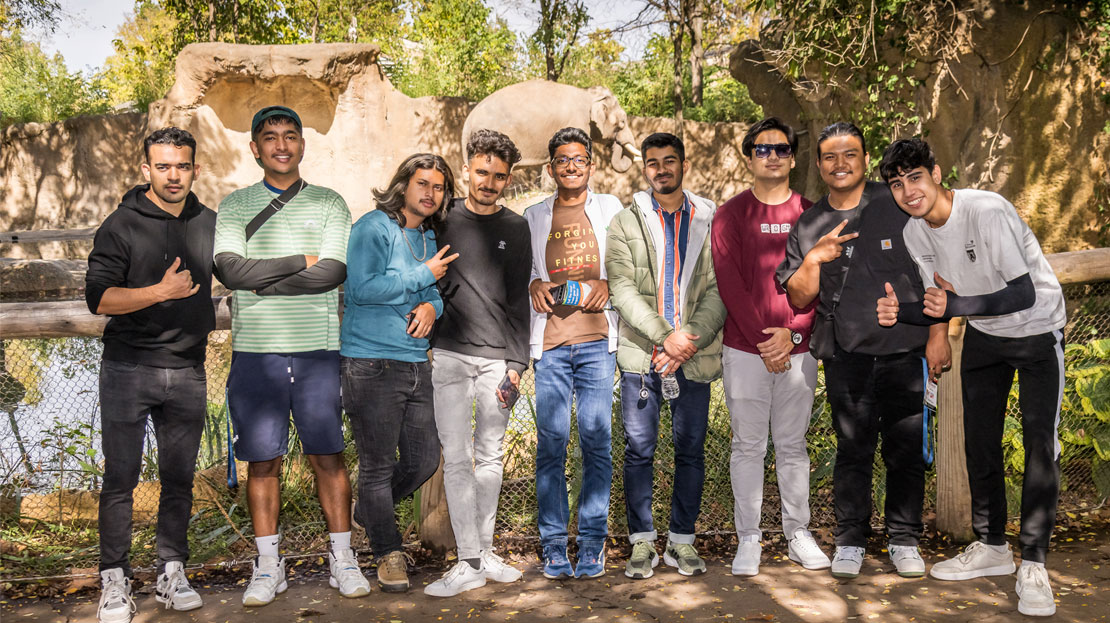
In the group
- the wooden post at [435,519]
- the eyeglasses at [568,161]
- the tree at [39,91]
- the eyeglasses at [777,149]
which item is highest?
the tree at [39,91]

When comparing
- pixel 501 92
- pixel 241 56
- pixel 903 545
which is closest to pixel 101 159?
pixel 241 56

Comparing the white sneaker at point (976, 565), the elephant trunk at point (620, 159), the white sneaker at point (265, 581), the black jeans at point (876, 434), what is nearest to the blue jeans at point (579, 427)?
the black jeans at point (876, 434)

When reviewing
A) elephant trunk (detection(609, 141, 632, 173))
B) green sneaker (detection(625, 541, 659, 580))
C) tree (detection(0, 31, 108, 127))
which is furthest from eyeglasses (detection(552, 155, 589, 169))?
tree (detection(0, 31, 108, 127))

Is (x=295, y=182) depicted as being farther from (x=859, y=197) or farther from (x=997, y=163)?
(x=997, y=163)

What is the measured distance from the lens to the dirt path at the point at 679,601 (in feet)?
11.6

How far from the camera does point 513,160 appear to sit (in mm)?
3951

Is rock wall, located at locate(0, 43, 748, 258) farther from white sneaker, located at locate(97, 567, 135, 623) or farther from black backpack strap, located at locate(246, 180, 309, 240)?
white sneaker, located at locate(97, 567, 135, 623)

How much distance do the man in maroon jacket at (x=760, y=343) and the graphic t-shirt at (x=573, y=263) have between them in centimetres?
56

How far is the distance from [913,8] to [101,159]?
1843 centimetres

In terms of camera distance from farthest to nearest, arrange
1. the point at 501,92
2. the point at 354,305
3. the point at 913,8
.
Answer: the point at 501,92 → the point at 913,8 → the point at 354,305

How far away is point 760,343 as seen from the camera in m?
3.90

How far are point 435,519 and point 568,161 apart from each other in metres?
1.82

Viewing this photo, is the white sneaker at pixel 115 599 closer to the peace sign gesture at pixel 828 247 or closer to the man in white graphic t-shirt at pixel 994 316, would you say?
the peace sign gesture at pixel 828 247

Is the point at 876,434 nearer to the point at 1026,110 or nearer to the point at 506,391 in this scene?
the point at 506,391
